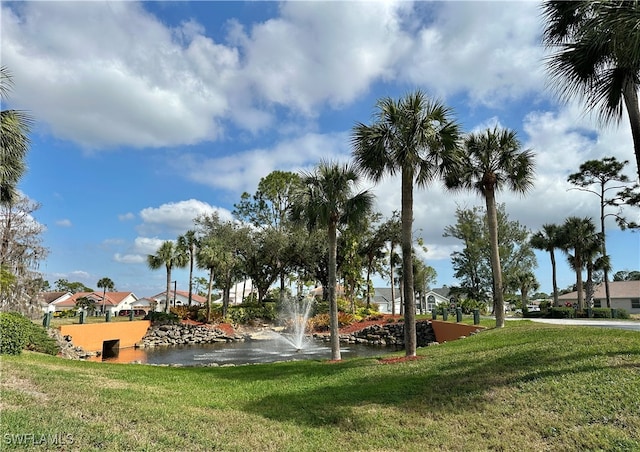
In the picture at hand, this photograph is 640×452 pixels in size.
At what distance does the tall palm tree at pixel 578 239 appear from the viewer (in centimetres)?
3244

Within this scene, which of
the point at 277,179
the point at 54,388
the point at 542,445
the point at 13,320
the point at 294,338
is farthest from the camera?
the point at 277,179

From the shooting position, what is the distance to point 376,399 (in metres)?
7.39

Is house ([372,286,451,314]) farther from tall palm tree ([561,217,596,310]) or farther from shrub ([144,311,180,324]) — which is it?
shrub ([144,311,180,324])

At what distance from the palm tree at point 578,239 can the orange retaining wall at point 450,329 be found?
14.3 m

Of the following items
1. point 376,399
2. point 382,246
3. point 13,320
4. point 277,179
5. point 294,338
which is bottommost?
point 294,338

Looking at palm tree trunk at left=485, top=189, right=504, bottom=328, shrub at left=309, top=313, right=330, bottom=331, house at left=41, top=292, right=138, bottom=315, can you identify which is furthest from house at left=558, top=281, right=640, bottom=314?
house at left=41, top=292, right=138, bottom=315

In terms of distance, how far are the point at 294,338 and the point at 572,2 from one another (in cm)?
2651

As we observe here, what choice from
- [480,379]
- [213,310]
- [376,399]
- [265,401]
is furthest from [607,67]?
[213,310]

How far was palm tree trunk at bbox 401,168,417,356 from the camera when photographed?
39.7ft

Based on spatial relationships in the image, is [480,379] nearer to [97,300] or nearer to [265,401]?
[265,401]

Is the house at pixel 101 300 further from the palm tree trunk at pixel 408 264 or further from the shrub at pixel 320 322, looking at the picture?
the palm tree trunk at pixel 408 264

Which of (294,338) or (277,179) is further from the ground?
(277,179)

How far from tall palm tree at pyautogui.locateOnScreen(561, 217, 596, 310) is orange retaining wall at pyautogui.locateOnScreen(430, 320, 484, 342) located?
1428cm

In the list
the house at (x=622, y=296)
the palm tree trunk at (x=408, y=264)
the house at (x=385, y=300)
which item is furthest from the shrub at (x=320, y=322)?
the house at (x=385, y=300)
